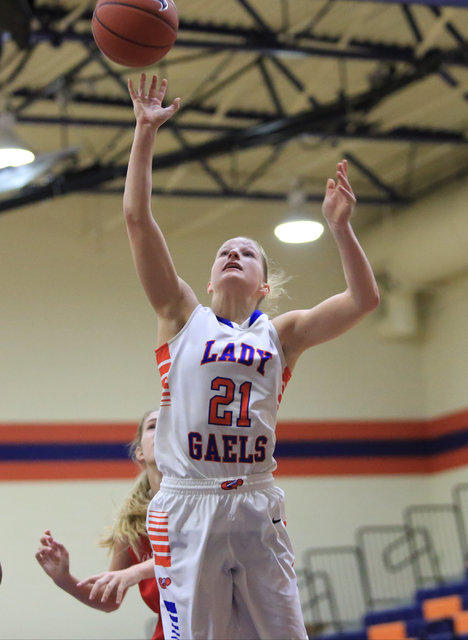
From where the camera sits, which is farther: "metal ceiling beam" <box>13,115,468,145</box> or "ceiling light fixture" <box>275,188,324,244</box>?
"metal ceiling beam" <box>13,115,468,145</box>

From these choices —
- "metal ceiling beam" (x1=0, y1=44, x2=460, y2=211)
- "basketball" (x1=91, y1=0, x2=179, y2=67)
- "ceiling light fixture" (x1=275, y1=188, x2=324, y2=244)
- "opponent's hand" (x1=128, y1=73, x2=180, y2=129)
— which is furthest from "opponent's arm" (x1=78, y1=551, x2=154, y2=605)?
"metal ceiling beam" (x1=0, y1=44, x2=460, y2=211)

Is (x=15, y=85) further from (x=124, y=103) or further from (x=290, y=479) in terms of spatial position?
(x=290, y=479)

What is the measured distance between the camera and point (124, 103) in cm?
1204

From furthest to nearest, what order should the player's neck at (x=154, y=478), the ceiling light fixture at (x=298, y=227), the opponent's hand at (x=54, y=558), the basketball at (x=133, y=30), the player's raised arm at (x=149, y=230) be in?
1. the ceiling light fixture at (x=298, y=227)
2. the player's neck at (x=154, y=478)
3. the basketball at (x=133, y=30)
4. the opponent's hand at (x=54, y=558)
5. the player's raised arm at (x=149, y=230)

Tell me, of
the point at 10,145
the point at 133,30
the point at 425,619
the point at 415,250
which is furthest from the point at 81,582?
the point at 415,250

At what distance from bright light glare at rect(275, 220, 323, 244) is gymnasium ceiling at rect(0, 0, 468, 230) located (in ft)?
3.85

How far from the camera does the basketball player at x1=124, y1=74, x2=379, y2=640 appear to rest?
3.21m

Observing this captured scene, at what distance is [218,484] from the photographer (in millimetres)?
3273

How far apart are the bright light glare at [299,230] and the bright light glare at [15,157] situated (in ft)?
9.88

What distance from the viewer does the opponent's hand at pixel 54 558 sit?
4.00m

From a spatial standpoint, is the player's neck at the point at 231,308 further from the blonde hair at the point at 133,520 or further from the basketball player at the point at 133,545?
the blonde hair at the point at 133,520

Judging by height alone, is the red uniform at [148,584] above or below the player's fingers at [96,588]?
above

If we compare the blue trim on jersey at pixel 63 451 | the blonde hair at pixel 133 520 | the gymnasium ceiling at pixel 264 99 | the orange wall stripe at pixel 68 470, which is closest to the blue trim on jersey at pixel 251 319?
the blonde hair at pixel 133 520

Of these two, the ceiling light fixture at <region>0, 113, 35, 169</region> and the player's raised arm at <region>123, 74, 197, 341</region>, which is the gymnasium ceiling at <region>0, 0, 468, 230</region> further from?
the player's raised arm at <region>123, 74, 197, 341</region>
